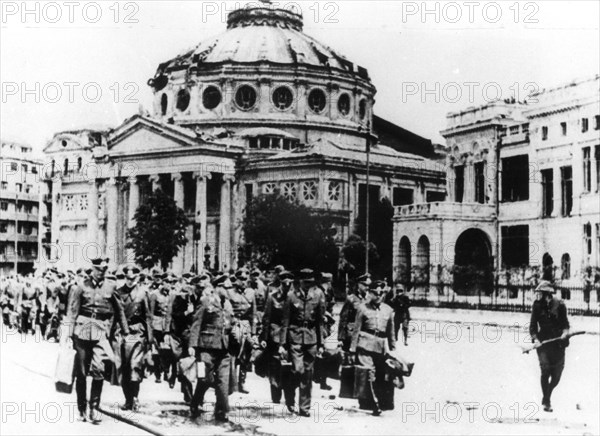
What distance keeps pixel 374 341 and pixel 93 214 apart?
23.1m

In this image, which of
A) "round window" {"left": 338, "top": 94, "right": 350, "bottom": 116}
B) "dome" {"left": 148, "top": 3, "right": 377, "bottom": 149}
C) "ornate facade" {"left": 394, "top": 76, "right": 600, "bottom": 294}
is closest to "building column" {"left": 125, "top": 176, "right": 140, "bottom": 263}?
"ornate facade" {"left": 394, "top": 76, "right": 600, "bottom": 294}

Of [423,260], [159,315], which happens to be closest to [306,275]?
[159,315]

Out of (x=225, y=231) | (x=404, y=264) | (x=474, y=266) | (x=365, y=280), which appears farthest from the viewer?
(x=225, y=231)

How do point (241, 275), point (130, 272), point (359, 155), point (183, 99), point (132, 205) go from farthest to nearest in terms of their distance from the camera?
point (183, 99)
point (359, 155)
point (132, 205)
point (241, 275)
point (130, 272)

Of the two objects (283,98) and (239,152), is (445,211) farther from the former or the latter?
(283,98)

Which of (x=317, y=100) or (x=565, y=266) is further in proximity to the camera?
(x=317, y=100)

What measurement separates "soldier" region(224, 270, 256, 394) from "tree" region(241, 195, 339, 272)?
10.3 meters

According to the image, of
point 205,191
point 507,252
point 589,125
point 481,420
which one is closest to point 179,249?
point 205,191

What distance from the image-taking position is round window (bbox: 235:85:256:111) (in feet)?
178

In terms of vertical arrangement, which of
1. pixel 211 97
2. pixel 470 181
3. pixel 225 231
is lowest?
pixel 225 231

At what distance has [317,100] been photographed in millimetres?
52656

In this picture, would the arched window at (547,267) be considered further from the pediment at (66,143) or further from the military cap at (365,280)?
the pediment at (66,143)

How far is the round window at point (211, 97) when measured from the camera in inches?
2151

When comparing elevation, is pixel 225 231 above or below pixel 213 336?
above
